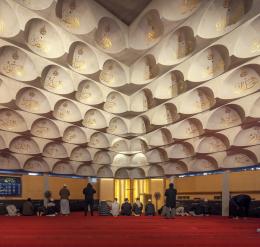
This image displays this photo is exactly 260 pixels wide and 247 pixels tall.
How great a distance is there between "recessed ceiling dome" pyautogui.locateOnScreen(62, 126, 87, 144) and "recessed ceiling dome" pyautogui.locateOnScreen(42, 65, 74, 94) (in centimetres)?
313

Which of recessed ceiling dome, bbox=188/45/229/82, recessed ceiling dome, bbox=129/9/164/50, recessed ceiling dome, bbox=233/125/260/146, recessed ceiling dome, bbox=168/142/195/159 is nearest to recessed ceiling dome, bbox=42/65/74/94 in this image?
recessed ceiling dome, bbox=129/9/164/50

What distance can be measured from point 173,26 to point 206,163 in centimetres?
893

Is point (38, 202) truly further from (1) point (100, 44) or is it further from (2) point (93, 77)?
(1) point (100, 44)

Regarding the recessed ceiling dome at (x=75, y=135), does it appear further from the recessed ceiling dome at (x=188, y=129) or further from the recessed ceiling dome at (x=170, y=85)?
the recessed ceiling dome at (x=188, y=129)

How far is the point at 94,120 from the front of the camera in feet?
75.8

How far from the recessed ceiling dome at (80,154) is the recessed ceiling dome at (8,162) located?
13.8ft

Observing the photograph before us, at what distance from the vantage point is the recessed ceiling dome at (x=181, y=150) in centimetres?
2131

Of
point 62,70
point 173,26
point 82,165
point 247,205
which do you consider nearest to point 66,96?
point 62,70

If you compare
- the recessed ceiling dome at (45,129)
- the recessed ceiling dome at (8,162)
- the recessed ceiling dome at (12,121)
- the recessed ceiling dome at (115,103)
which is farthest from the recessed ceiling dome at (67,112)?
the recessed ceiling dome at (8,162)

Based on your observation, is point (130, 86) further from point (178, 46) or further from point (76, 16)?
point (76, 16)

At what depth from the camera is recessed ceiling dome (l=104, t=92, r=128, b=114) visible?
23.5m

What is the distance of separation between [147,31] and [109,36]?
102 inches

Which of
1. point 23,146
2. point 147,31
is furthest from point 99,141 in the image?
point 147,31

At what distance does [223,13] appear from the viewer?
658 inches
